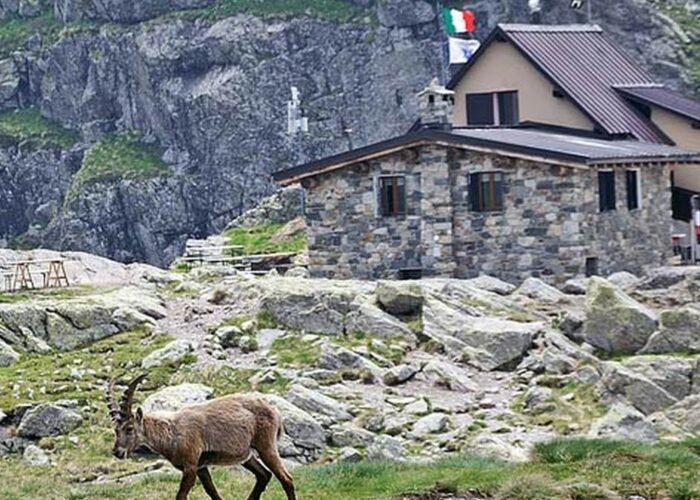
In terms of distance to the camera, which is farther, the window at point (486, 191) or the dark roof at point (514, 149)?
the window at point (486, 191)

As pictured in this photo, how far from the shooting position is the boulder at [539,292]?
44.1m

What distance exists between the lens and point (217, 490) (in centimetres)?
2458

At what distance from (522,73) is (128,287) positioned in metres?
19.0

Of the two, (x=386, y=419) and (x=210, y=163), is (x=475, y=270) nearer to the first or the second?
(x=386, y=419)

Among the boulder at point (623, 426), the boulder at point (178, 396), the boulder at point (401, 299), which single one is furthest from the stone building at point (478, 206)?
the boulder at point (178, 396)

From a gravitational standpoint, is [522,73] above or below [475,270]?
above

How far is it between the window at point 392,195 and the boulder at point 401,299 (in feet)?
30.2

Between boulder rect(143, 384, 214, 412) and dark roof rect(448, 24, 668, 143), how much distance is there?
81.2 ft

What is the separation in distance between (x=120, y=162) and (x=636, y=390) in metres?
88.3

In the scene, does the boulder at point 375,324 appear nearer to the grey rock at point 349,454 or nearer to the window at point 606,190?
Answer: the grey rock at point 349,454

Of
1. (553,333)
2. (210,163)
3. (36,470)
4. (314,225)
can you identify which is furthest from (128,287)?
(210,163)

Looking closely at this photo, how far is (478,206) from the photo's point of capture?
49656mm

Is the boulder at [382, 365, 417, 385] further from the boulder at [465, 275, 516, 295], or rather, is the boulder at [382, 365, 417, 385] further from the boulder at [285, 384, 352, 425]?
the boulder at [465, 275, 516, 295]

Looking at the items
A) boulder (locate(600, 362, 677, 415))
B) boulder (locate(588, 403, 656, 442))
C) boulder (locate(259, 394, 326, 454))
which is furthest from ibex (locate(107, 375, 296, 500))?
boulder (locate(600, 362, 677, 415))
